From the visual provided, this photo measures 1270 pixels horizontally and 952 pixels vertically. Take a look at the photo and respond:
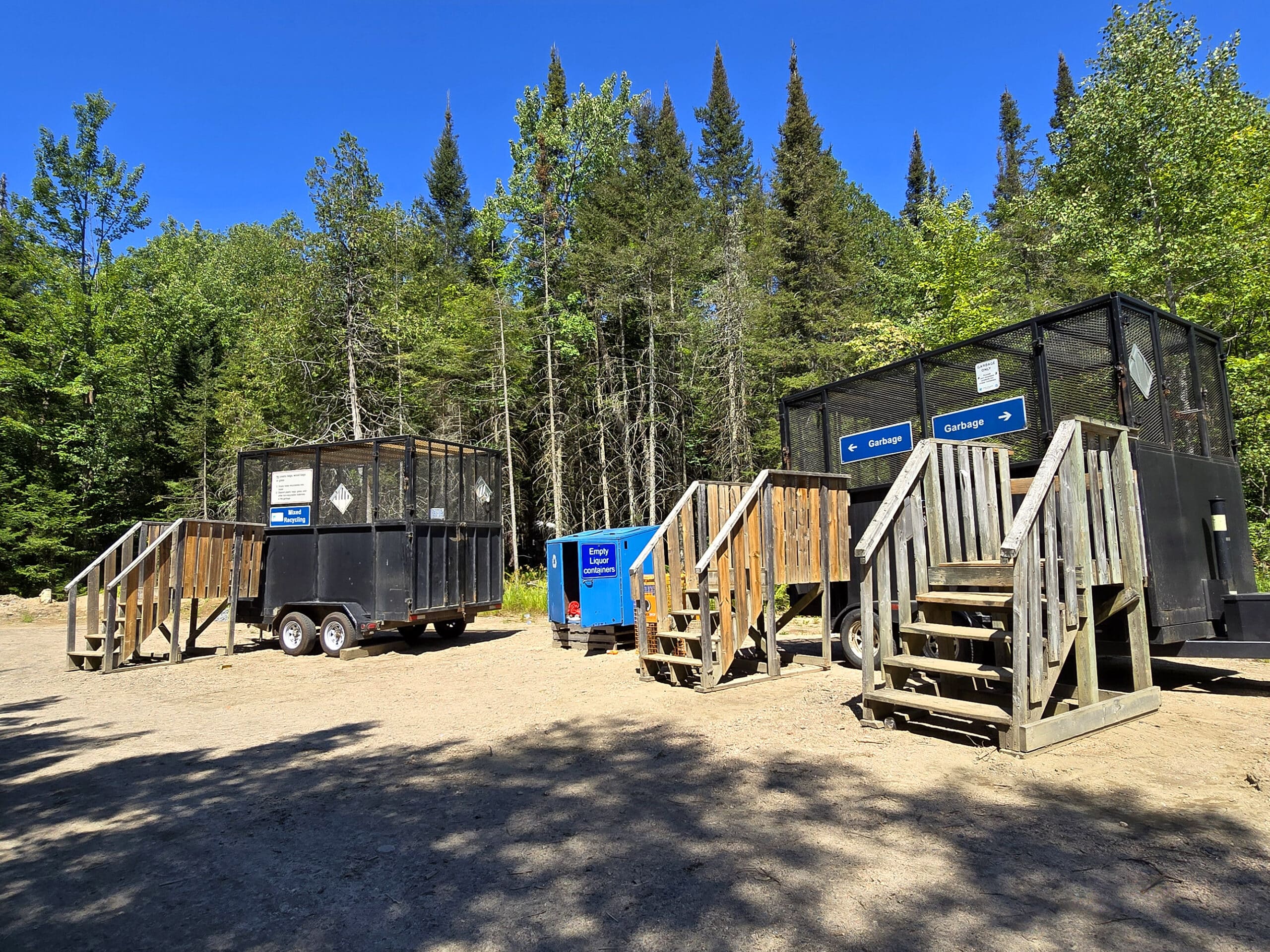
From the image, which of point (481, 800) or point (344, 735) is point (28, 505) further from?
point (481, 800)

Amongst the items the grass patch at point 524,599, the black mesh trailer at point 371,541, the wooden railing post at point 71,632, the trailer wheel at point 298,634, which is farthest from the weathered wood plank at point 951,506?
the wooden railing post at point 71,632

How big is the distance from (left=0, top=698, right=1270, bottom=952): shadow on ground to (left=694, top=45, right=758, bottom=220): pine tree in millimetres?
32624

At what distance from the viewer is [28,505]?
23922 mm

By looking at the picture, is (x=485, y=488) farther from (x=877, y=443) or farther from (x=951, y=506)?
(x=951, y=506)

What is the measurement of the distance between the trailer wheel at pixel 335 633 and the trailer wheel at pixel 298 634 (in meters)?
0.30

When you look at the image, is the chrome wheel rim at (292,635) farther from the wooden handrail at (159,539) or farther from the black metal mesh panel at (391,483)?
the black metal mesh panel at (391,483)

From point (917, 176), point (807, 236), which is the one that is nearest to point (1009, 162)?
point (917, 176)

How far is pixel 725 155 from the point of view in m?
35.3

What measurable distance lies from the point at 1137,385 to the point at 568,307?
19729 mm

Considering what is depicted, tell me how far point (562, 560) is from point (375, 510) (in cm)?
282

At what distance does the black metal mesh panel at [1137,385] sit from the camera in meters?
5.88

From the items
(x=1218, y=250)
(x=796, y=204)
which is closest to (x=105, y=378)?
(x=796, y=204)

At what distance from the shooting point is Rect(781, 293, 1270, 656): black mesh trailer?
18.7 feet

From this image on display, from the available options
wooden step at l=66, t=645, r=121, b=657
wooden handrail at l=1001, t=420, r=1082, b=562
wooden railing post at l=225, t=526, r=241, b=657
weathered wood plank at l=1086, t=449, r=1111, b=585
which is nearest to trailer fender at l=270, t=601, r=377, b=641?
wooden railing post at l=225, t=526, r=241, b=657
